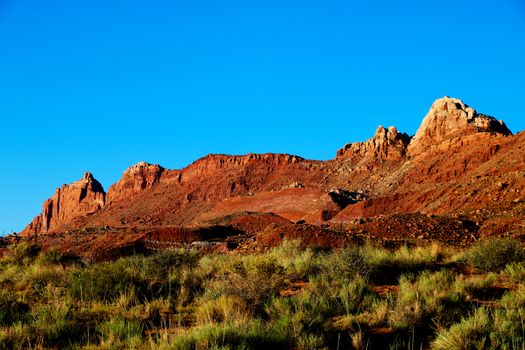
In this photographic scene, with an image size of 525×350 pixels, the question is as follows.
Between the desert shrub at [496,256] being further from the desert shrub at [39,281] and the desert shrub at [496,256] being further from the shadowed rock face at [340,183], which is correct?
the shadowed rock face at [340,183]

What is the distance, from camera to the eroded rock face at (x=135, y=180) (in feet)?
395

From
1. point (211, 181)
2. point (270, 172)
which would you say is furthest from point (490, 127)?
point (211, 181)

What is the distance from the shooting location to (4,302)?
930cm

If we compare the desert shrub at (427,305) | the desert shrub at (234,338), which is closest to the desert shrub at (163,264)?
the desert shrub at (234,338)

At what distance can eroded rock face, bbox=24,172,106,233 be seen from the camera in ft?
411

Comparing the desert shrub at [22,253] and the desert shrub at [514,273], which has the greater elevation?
the desert shrub at [22,253]

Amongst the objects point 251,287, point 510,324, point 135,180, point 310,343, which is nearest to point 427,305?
point 510,324

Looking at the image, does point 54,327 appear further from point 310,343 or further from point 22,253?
point 22,253

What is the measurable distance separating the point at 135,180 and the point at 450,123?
254ft

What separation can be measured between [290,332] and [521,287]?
5185 millimetres

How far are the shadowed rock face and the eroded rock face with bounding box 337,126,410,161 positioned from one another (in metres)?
0.18

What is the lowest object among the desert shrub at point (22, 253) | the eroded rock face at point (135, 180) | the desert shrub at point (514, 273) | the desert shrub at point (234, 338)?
the desert shrub at point (234, 338)

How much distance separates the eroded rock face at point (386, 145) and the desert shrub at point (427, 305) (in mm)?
70130

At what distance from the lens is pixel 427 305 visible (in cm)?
823
